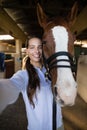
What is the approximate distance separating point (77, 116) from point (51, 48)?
3063mm

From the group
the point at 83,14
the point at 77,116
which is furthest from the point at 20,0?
the point at 77,116

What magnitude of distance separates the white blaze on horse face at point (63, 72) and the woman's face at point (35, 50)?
0.49 feet

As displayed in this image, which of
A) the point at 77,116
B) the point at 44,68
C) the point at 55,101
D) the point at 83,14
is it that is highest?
the point at 83,14

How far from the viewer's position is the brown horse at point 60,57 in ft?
4.11

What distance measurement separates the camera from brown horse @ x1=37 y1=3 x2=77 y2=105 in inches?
49.3

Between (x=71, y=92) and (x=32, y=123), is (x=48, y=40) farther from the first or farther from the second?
(x=32, y=123)

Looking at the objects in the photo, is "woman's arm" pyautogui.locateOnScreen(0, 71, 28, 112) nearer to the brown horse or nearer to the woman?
the woman

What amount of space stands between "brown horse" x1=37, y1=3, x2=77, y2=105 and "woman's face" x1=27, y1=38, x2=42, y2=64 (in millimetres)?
95

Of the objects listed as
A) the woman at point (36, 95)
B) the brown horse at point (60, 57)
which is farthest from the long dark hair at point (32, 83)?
the brown horse at point (60, 57)

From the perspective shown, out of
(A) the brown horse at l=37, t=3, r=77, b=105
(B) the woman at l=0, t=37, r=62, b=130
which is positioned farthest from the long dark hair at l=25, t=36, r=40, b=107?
(A) the brown horse at l=37, t=3, r=77, b=105

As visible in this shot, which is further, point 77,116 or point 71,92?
point 77,116

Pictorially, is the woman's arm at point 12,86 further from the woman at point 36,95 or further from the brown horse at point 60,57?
the brown horse at point 60,57

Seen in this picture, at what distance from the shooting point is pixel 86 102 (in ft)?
17.4

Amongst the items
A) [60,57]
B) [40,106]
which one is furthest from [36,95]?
[60,57]
